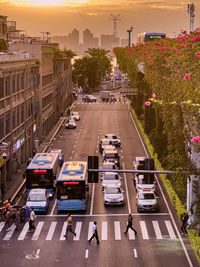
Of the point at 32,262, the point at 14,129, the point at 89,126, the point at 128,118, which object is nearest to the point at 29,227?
the point at 32,262

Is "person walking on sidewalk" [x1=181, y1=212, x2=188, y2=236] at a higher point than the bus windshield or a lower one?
lower

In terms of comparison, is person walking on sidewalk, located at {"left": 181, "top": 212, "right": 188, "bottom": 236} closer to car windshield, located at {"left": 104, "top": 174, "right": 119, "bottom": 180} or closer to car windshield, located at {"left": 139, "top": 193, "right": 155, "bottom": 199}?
car windshield, located at {"left": 139, "top": 193, "right": 155, "bottom": 199}

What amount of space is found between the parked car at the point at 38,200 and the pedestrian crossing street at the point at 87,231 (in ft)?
6.48

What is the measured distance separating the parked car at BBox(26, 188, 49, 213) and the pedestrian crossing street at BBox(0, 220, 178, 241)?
197 centimetres

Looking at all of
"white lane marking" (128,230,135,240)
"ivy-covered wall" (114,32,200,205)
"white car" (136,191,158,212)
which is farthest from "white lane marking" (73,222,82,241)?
"ivy-covered wall" (114,32,200,205)

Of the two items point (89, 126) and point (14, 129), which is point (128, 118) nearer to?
point (89, 126)

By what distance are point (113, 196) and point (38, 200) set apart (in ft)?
20.8

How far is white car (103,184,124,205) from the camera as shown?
44719mm

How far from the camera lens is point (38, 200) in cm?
4309

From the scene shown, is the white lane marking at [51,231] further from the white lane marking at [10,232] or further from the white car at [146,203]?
the white car at [146,203]

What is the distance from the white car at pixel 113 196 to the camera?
44.7m

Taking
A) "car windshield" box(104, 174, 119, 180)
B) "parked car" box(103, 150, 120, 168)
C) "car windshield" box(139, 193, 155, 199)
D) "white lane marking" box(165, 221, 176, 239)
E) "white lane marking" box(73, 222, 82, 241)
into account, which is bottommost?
"white lane marking" box(73, 222, 82, 241)

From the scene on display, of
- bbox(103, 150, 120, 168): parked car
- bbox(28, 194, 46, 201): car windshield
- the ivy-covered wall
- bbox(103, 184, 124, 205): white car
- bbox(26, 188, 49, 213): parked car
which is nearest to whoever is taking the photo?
the ivy-covered wall

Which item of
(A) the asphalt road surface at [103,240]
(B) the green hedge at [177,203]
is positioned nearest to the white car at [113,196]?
(A) the asphalt road surface at [103,240]
